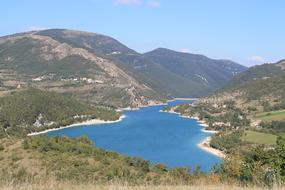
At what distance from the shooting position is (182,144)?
88375 mm

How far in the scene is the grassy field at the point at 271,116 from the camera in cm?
10075

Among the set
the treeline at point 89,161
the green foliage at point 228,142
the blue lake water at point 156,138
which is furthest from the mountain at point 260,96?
the treeline at point 89,161

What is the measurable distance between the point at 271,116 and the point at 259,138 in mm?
21374

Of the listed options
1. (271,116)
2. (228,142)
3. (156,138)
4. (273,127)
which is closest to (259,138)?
(228,142)

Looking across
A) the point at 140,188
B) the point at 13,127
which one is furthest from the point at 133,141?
the point at 140,188

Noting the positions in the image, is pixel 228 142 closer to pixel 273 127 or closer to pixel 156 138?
pixel 273 127

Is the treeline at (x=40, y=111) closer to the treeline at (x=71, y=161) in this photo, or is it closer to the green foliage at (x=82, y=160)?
the green foliage at (x=82, y=160)

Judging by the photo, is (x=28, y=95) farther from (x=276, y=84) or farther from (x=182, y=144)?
(x=276, y=84)

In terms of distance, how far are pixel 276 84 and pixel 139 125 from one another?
46.8 metres

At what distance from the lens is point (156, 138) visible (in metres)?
97.1

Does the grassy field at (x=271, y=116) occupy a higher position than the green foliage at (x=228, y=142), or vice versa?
the grassy field at (x=271, y=116)

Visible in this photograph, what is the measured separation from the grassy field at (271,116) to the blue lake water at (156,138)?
13994mm

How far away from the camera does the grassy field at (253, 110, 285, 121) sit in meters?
101

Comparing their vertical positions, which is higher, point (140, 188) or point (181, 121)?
point (140, 188)
